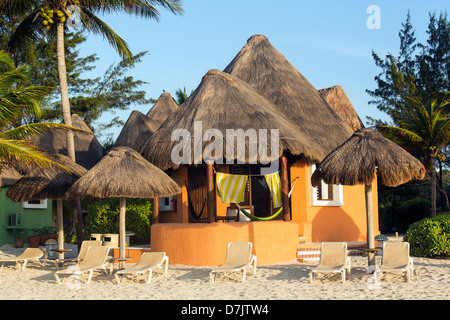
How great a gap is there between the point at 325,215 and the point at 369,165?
4.63 m

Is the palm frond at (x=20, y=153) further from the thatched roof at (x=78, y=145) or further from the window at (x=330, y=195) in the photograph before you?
the thatched roof at (x=78, y=145)

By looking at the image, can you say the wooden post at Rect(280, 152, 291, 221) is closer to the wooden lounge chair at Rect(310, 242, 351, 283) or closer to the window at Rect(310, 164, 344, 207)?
the window at Rect(310, 164, 344, 207)

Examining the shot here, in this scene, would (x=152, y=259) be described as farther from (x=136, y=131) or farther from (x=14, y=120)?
(x=136, y=131)

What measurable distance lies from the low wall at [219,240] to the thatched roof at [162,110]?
8062mm

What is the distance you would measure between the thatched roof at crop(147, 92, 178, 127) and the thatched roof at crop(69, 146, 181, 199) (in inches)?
327

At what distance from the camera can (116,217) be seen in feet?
47.9

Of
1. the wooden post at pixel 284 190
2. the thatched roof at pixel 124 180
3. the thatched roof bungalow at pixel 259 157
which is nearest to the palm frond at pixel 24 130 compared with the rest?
the thatched roof at pixel 124 180

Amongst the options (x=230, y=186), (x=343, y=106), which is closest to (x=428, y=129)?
(x=343, y=106)

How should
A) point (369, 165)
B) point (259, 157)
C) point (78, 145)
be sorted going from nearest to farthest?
point (369, 165) → point (259, 157) → point (78, 145)

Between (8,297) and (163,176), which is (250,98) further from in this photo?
(8,297)

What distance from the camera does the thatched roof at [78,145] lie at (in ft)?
61.9

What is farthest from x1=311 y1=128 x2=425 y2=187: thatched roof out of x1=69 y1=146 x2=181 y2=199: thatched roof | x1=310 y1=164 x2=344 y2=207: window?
x1=310 y1=164 x2=344 y2=207: window

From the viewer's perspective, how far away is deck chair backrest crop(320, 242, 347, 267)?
916 cm
